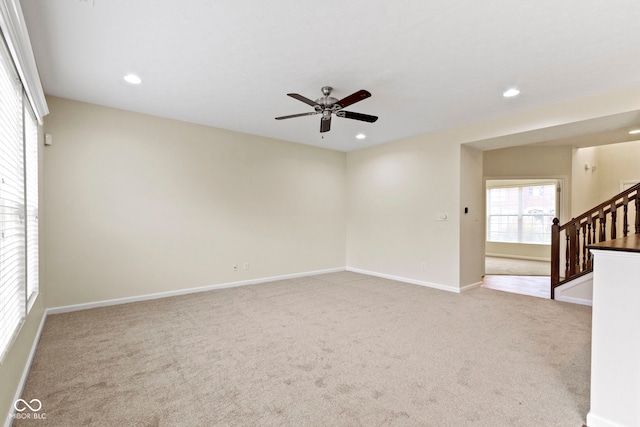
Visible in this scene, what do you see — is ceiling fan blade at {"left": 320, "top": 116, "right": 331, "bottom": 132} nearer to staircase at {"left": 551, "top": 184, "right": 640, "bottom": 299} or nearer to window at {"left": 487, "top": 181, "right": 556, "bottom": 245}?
staircase at {"left": 551, "top": 184, "right": 640, "bottom": 299}

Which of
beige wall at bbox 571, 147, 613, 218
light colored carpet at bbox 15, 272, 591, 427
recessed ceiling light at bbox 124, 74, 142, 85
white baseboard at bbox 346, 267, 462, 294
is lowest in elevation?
white baseboard at bbox 346, 267, 462, 294

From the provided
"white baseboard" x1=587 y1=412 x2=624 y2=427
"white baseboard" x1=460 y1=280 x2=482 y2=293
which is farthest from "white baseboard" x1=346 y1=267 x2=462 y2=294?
"white baseboard" x1=587 y1=412 x2=624 y2=427

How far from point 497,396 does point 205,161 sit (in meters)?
4.55

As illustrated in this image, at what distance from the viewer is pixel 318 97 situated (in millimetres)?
3471

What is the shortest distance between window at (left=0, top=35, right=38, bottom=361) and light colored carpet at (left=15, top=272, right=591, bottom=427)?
0.60m

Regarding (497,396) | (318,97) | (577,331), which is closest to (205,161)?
(318,97)

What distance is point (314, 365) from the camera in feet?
7.82

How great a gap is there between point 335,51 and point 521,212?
26.9 feet

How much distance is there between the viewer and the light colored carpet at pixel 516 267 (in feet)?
21.4

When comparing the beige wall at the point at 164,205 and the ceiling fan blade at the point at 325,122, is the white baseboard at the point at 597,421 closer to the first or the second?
the ceiling fan blade at the point at 325,122

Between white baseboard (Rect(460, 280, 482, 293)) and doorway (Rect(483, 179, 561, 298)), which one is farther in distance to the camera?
doorway (Rect(483, 179, 561, 298))

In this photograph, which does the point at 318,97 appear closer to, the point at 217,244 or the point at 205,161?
the point at 205,161

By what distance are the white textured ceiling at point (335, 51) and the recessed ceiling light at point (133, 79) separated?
0.05 meters

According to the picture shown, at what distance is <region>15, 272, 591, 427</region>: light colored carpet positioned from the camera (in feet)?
5.95
